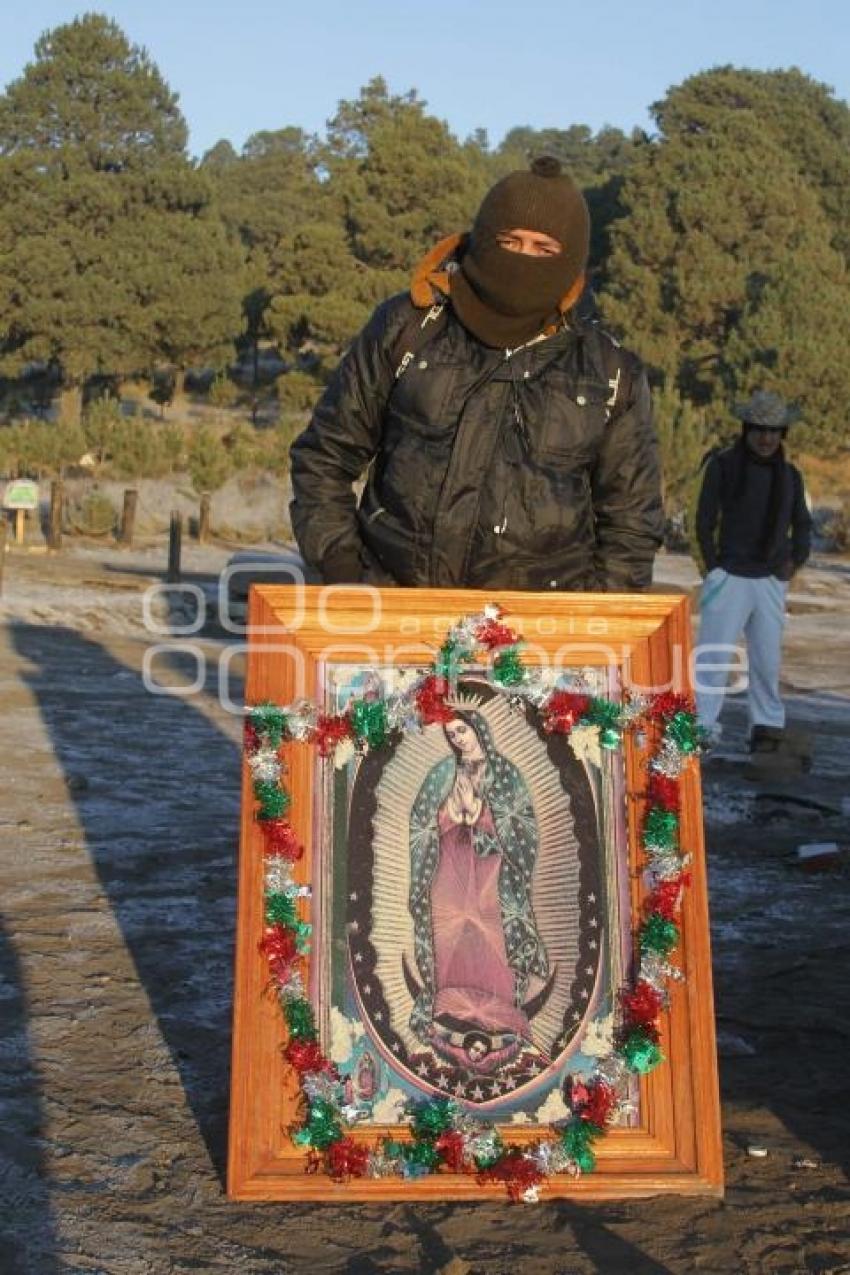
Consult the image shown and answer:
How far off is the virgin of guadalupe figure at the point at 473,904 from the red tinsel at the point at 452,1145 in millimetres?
144

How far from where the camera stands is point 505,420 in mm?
3807

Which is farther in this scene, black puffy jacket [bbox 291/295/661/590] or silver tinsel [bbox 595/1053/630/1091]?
black puffy jacket [bbox 291/295/661/590]

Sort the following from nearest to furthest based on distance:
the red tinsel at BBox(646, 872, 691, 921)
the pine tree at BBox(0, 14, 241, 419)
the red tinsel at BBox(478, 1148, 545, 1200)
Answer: the red tinsel at BBox(478, 1148, 545, 1200) → the red tinsel at BBox(646, 872, 691, 921) → the pine tree at BBox(0, 14, 241, 419)

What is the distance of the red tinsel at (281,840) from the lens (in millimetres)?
3496

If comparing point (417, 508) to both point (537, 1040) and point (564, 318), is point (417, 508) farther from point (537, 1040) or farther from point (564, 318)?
point (537, 1040)

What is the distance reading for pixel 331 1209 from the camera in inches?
136

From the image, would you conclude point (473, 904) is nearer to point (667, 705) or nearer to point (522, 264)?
point (667, 705)

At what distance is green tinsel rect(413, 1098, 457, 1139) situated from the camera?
341 centimetres

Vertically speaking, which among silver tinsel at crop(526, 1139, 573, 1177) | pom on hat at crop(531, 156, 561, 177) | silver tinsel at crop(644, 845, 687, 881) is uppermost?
pom on hat at crop(531, 156, 561, 177)

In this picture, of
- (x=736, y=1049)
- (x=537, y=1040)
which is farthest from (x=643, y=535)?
(x=736, y=1049)

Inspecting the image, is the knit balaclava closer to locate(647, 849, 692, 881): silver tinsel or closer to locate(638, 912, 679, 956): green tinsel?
locate(647, 849, 692, 881): silver tinsel

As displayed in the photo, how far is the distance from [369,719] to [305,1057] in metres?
0.71

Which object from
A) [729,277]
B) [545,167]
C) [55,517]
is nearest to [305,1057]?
[545,167]

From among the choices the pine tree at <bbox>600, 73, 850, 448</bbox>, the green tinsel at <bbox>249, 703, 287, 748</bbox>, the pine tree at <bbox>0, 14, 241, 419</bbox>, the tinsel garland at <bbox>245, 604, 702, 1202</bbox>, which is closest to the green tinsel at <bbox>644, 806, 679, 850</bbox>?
the tinsel garland at <bbox>245, 604, 702, 1202</bbox>
